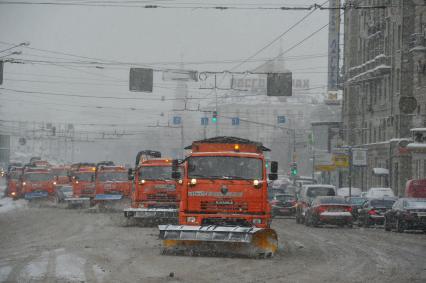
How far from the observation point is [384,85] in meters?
72.0

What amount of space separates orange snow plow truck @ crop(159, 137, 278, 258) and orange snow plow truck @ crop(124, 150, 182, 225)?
10453 millimetres

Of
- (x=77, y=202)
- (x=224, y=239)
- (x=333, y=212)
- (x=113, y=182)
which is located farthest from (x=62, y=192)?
(x=224, y=239)

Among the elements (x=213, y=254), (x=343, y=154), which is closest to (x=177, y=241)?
(x=213, y=254)

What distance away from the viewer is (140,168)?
35.2 metres

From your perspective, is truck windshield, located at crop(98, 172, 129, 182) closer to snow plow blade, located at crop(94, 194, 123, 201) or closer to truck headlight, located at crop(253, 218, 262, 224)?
snow plow blade, located at crop(94, 194, 123, 201)

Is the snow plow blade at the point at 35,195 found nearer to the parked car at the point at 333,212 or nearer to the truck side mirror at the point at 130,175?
the truck side mirror at the point at 130,175

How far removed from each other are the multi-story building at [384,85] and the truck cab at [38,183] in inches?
871

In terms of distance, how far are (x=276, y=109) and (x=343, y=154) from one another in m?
100

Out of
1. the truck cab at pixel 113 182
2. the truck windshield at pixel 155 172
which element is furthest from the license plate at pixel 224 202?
the truck cab at pixel 113 182

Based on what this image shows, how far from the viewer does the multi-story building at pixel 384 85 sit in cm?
6256

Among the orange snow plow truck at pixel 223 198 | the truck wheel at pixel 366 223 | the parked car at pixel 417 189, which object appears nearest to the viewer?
the orange snow plow truck at pixel 223 198

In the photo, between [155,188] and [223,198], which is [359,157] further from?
[223,198]

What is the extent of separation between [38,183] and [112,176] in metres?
16.9

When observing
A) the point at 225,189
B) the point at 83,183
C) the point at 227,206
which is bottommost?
the point at 83,183
